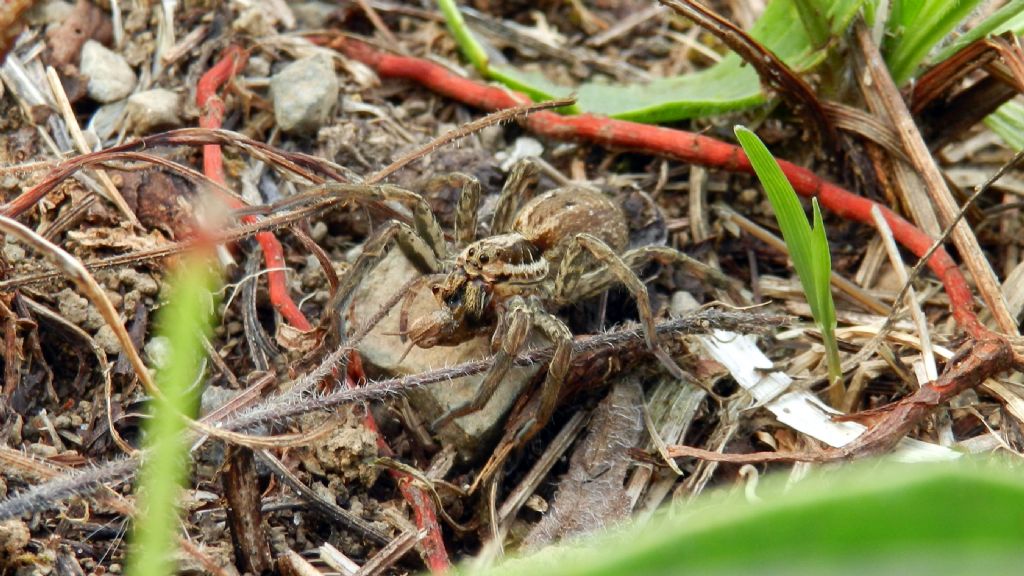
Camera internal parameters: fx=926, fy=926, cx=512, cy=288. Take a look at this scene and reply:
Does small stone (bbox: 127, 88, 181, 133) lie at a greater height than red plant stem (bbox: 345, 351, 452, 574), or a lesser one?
greater

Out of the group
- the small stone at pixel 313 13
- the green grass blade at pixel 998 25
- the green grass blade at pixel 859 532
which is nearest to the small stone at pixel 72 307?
the small stone at pixel 313 13

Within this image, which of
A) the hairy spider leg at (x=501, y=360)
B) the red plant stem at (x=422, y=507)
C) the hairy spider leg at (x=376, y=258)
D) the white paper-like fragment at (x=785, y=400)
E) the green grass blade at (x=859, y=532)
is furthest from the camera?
the hairy spider leg at (x=376, y=258)

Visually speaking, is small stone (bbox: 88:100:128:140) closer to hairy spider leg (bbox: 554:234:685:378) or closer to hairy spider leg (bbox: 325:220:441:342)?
hairy spider leg (bbox: 325:220:441:342)

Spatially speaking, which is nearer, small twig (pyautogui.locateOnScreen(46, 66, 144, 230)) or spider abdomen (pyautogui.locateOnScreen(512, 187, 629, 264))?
small twig (pyautogui.locateOnScreen(46, 66, 144, 230))

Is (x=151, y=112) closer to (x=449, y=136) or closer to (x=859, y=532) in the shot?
(x=449, y=136)

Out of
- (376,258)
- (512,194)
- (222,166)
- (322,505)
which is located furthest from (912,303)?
(222,166)

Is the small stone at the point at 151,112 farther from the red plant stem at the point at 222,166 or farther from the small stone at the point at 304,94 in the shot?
the small stone at the point at 304,94

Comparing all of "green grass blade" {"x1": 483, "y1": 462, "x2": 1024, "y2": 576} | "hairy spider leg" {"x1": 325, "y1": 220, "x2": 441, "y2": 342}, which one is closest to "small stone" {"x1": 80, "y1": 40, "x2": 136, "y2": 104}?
"hairy spider leg" {"x1": 325, "y1": 220, "x2": 441, "y2": 342}
